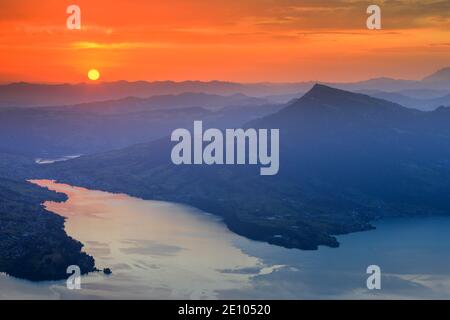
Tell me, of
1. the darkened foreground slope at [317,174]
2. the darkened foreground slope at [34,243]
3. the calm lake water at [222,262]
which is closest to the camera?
the calm lake water at [222,262]

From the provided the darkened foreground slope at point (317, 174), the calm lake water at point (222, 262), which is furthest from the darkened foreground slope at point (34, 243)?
the darkened foreground slope at point (317, 174)

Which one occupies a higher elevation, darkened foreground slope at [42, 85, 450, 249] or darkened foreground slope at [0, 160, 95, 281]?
darkened foreground slope at [42, 85, 450, 249]

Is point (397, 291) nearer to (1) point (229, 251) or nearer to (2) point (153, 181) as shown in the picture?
(1) point (229, 251)

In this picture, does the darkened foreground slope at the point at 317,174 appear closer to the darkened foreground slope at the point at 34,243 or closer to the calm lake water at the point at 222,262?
the calm lake water at the point at 222,262

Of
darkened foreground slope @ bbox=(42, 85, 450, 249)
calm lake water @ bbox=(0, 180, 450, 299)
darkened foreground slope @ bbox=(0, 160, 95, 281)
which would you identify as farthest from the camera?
darkened foreground slope @ bbox=(42, 85, 450, 249)

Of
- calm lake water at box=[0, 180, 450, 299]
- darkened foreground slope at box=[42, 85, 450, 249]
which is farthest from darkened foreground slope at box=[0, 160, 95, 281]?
darkened foreground slope at box=[42, 85, 450, 249]

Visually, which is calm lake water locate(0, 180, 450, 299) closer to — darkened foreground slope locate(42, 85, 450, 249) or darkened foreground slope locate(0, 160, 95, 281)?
darkened foreground slope locate(0, 160, 95, 281)
